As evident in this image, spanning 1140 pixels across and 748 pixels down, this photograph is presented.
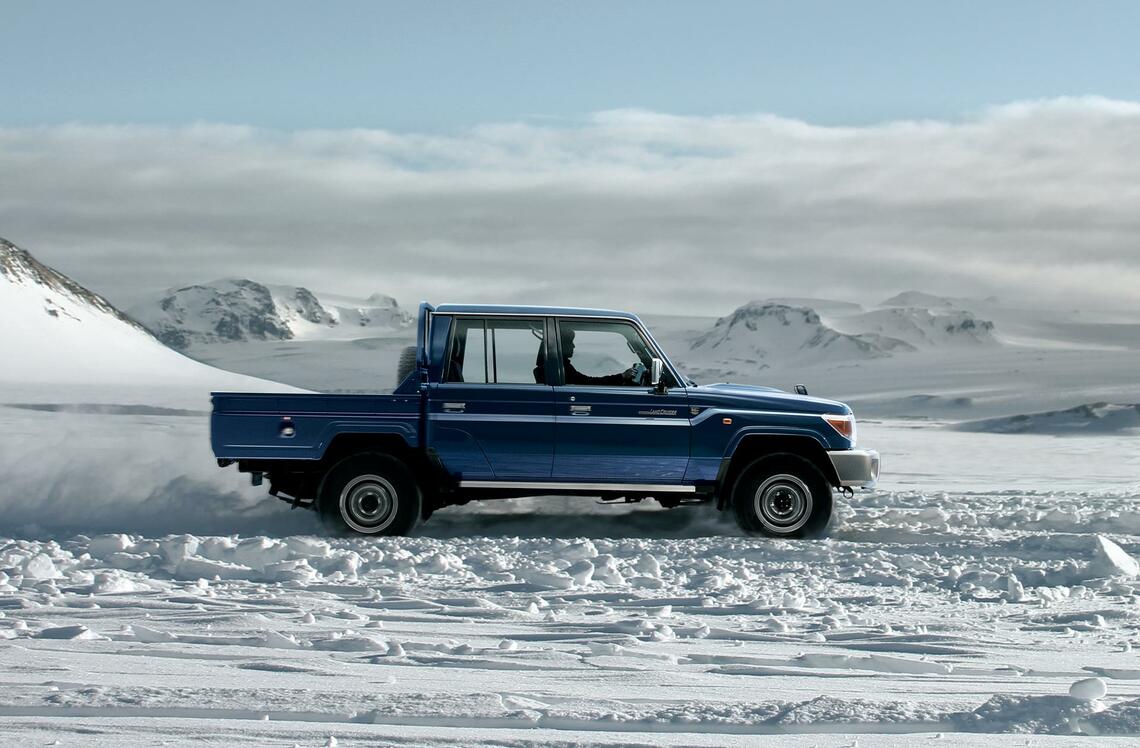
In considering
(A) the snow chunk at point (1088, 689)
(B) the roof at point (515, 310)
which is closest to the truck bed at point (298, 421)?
(B) the roof at point (515, 310)

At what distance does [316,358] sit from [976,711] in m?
160

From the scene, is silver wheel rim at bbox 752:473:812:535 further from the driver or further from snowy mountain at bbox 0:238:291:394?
snowy mountain at bbox 0:238:291:394

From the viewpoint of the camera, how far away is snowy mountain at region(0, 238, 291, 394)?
1740 inches

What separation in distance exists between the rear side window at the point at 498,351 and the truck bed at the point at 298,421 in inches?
19.6

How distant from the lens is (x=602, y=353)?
9.55 metres

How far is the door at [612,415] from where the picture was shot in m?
9.33

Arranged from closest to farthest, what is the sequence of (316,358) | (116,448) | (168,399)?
(116,448) → (168,399) → (316,358)

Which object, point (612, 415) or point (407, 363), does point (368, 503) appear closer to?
point (407, 363)

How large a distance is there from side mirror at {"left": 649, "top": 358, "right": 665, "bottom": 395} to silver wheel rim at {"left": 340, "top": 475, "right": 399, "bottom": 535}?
7.44 feet

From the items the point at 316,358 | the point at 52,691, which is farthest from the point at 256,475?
the point at 316,358

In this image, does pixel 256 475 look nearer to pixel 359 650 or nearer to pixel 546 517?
pixel 546 517

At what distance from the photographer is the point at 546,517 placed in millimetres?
11070

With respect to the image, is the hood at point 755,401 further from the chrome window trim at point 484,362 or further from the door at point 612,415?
the chrome window trim at point 484,362

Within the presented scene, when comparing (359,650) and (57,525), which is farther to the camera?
(57,525)
